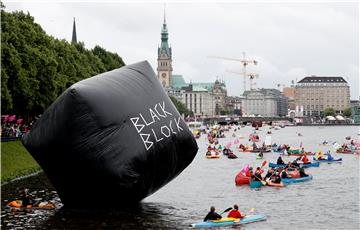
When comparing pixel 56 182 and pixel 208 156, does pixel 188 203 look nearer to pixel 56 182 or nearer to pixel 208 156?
pixel 56 182

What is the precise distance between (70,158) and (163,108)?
255 inches

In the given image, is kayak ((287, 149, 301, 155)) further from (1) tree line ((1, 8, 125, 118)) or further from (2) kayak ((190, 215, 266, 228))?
(2) kayak ((190, 215, 266, 228))

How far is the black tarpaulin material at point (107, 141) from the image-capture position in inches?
1359

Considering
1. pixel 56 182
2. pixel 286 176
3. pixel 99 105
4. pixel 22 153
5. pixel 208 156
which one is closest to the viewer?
pixel 99 105

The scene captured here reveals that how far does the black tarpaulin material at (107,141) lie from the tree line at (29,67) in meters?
30.1

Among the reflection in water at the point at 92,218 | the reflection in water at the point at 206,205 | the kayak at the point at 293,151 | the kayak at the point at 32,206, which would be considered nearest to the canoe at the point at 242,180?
the reflection in water at the point at 206,205

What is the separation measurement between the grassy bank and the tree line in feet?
15.0

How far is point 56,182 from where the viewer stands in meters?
37.2

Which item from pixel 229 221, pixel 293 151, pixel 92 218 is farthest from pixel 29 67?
pixel 293 151

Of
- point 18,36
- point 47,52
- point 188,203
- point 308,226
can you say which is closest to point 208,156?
point 47,52

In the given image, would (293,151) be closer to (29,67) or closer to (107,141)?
(29,67)

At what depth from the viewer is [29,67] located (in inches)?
2911

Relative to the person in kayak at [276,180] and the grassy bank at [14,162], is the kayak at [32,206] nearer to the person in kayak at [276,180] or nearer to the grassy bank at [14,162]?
the grassy bank at [14,162]

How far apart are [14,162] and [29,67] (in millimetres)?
16139
